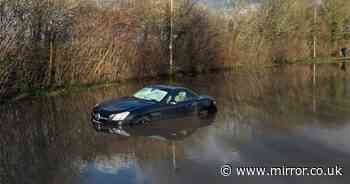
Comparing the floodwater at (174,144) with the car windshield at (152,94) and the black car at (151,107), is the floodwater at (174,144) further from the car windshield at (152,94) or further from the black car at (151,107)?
the car windshield at (152,94)

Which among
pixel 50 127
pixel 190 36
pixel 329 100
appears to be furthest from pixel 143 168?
pixel 190 36

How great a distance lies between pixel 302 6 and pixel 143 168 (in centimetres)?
4410

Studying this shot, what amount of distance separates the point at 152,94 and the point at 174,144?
3404 millimetres

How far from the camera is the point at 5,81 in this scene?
1714 centimetres

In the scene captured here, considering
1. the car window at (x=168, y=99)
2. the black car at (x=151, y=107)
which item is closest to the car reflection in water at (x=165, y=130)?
the black car at (x=151, y=107)

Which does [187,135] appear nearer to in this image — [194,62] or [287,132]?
[287,132]

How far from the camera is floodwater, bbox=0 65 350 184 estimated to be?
8.27 meters

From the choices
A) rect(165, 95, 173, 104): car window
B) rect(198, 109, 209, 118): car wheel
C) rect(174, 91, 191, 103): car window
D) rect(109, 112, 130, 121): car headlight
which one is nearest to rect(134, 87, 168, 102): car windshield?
rect(165, 95, 173, 104): car window

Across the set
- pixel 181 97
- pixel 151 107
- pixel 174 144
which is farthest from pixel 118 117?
pixel 181 97

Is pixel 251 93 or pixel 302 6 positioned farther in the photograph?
pixel 302 6

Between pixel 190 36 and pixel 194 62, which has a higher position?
pixel 190 36

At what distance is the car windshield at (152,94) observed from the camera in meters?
13.4

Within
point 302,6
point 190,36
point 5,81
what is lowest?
point 5,81

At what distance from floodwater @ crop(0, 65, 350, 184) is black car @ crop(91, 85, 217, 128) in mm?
Answer: 329
